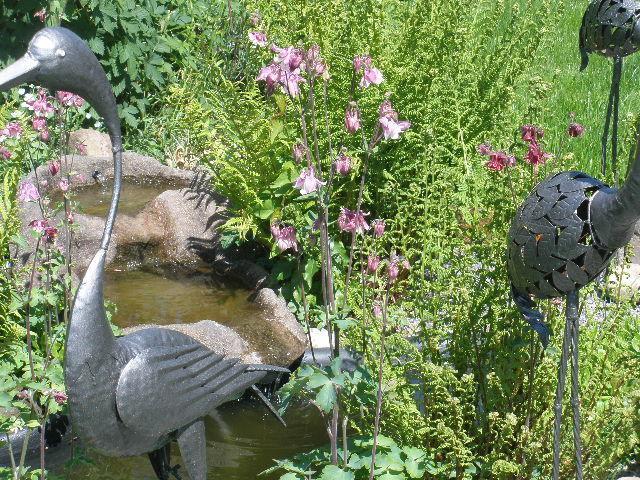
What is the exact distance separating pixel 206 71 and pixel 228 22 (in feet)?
2.37

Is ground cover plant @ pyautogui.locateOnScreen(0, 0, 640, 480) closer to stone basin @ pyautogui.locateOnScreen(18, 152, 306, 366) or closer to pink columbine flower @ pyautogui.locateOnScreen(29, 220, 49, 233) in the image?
stone basin @ pyautogui.locateOnScreen(18, 152, 306, 366)

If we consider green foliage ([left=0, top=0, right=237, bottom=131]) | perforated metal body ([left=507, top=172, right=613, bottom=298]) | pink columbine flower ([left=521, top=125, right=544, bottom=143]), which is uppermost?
green foliage ([left=0, top=0, right=237, bottom=131])

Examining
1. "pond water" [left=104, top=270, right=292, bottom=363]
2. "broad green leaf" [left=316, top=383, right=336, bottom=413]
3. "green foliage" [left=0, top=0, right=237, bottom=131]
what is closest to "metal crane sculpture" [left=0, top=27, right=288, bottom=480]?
"broad green leaf" [left=316, top=383, right=336, bottom=413]

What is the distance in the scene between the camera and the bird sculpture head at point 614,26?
2594mm

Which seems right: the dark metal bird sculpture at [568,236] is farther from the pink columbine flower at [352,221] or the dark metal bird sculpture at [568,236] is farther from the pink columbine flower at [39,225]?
the pink columbine flower at [39,225]

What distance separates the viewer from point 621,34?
2.60 meters

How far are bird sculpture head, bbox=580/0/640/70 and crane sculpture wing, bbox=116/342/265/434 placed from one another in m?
1.42

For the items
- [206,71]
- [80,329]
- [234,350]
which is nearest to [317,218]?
[80,329]

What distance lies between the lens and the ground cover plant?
2785mm

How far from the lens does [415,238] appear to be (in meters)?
4.40

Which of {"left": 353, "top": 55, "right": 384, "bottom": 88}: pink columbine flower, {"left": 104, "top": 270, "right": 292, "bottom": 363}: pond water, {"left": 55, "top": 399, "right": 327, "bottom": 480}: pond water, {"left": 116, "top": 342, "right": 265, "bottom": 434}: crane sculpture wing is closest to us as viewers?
{"left": 116, "top": 342, "right": 265, "bottom": 434}: crane sculpture wing

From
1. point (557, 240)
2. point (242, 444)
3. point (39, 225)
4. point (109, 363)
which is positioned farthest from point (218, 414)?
point (557, 240)

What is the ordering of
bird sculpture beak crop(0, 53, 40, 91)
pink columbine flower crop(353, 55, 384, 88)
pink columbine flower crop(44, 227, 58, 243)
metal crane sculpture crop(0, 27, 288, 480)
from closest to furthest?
bird sculpture beak crop(0, 53, 40, 91) → metal crane sculpture crop(0, 27, 288, 480) → pink columbine flower crop(353, 55, 384, 88) → pink columbine flower crop(44, 227, 58, 243)

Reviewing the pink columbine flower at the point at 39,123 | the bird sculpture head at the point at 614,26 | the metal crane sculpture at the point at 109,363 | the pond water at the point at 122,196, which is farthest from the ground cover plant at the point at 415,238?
the pond water at the point at 122,196
